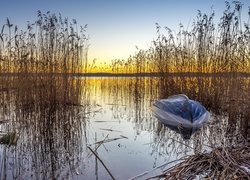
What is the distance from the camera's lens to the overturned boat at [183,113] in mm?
5602

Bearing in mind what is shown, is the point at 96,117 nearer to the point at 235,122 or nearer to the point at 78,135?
the point at 78,135

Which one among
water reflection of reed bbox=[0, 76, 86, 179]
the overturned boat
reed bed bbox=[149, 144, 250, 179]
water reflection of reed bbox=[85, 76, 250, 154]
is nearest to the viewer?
reed bed bbox=[149, 144, 250, 179]

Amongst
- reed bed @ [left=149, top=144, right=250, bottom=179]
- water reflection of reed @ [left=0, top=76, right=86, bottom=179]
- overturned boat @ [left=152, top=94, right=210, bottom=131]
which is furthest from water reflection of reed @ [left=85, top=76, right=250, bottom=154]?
water reflection of reed @ [left=0, top=76, right=86, bottom=179]

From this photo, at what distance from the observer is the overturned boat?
5.60 metres

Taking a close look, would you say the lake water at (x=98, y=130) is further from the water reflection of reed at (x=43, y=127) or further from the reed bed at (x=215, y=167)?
the reed bed at (x=215, y=167)

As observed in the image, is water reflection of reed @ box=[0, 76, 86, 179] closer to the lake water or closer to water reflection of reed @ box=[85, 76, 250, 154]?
the lake water

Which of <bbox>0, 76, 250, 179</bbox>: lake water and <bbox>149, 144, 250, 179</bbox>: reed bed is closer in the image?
<bbox>149, 144, 250, 179</bbox>: reed bed

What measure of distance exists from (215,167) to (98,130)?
307 centimetres

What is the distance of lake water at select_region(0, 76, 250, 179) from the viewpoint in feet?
11.2

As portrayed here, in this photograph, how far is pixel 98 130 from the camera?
5.56 meters

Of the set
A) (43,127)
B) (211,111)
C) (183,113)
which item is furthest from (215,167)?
(211,111)

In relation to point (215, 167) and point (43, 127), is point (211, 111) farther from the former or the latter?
point (215, 167)

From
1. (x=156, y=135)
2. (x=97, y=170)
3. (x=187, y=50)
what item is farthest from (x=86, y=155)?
(x=187, y=50)

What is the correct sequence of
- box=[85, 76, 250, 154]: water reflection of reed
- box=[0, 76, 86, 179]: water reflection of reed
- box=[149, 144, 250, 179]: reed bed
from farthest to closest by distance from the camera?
box=[85, 76, 250, 154]: water reflection of reed < box=[0, 76, 86, 179]: water reflection of reed < box=[149, 144, 250, 179]: reed bed
